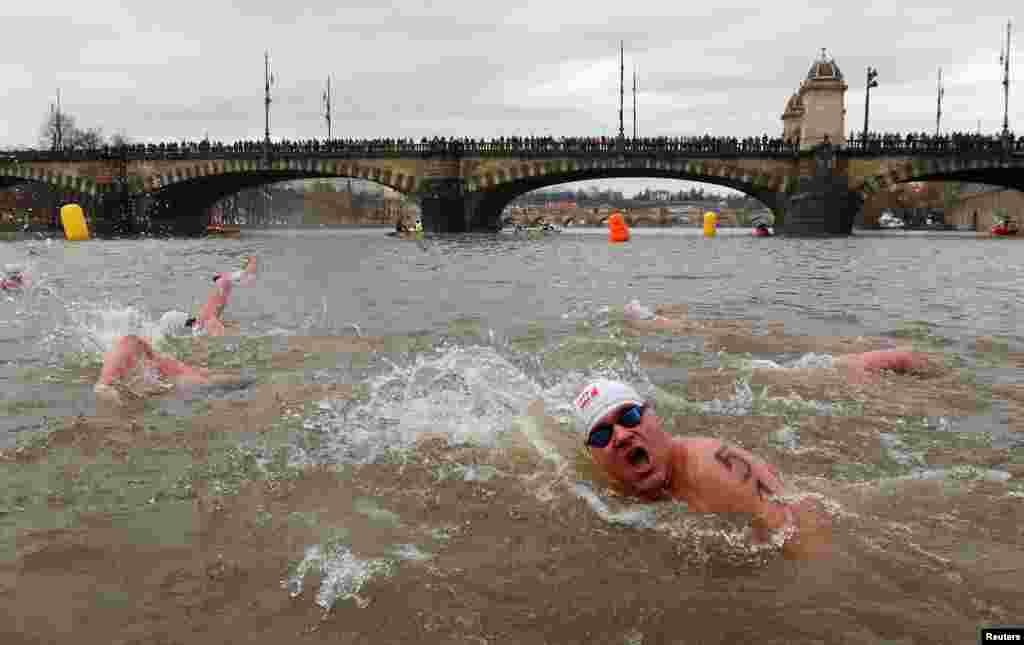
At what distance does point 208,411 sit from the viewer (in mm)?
5586

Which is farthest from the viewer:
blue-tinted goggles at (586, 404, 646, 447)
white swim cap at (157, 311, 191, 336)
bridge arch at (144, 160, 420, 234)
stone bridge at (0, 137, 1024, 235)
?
bridge arch at (144, 160, 420, 234)

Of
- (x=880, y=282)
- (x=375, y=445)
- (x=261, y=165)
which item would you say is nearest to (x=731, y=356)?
(x=375, y=445)

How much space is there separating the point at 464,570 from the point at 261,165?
54.1 metres

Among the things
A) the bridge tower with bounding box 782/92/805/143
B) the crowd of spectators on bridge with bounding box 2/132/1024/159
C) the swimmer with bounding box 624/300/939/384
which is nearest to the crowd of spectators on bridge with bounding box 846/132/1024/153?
the crowd of spectators on bridge with bounding box 2/132/1024/159

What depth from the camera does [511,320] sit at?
35.6ft

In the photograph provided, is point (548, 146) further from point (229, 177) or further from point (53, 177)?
point (53, 177)

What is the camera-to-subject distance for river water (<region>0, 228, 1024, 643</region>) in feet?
9.44

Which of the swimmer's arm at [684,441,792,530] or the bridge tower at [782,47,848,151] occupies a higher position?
the bridge tower at [782,47,848,151]

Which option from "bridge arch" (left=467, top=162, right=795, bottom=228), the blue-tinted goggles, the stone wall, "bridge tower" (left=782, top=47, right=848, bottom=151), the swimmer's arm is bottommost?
the swimmer's arm

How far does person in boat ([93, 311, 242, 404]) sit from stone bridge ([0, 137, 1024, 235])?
45.1m

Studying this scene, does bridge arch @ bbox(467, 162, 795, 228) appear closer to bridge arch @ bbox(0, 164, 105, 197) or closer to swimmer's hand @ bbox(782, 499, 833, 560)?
bridge arch @ bbox(0, 164, 105, 197)

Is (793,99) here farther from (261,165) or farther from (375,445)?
(375,445)

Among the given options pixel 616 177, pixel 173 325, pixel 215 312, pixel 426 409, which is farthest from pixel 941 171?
pixel 426 409

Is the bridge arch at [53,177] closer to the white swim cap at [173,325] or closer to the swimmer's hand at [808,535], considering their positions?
the white swim cap at [173,325]
